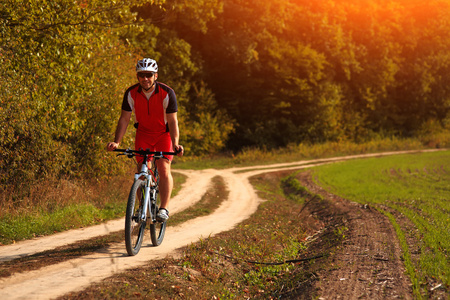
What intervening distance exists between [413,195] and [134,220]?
38.5ft

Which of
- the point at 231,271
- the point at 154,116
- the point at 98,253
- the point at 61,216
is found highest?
the point at 154,116

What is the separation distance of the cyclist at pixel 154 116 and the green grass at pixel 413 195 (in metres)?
3.98

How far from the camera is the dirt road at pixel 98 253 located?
5453 mm

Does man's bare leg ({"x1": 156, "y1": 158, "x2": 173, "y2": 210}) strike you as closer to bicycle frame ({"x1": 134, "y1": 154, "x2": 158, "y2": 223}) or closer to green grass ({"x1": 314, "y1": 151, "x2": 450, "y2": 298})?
bicycle frame ({"x1": 134, "y1": 154, "x2": 158, "y2": 223})

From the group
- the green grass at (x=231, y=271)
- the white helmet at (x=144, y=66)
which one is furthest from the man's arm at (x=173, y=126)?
the green grass at (x=231, y=271)

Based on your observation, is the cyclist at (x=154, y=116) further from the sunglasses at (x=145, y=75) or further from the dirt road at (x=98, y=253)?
the dirt road at (x=98, y=253)

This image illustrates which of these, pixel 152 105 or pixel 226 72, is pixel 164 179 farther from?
pixel 226 72

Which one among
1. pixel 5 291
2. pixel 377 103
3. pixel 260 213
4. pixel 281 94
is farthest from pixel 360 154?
pixel 5 291

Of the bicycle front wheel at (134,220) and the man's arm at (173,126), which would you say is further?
the man's arm at (173,126)

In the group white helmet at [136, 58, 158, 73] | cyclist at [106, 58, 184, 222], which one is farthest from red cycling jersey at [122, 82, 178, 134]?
white helmet at [136, 58, 158, 73]

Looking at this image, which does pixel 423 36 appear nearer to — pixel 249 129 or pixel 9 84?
pixel 249 129

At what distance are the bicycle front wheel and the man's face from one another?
Answer: 1.43 metres

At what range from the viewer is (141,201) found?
6.82m

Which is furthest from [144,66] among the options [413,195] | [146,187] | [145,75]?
[413,195]
